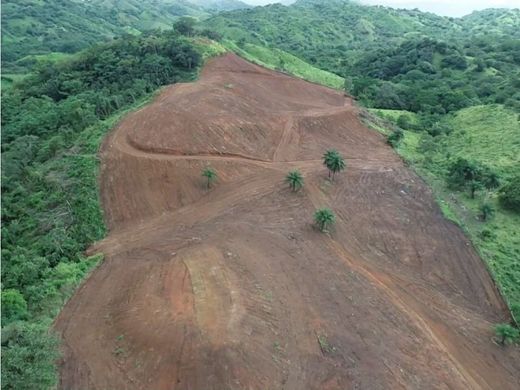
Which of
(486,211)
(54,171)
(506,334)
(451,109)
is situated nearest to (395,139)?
(486,211)

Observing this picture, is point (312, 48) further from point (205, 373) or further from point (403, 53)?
point (205, 373)

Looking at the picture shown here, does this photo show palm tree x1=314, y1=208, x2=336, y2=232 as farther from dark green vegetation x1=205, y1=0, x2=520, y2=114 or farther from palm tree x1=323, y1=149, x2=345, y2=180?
dark green vegetation x1=205, y1=0, x2=520, y2=114

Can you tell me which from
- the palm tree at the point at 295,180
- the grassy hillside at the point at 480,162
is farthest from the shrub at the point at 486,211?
the palm tree at the point at 295,180

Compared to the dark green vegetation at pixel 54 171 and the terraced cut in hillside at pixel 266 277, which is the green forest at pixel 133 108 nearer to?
the dark green vegetation at pixel 54 171

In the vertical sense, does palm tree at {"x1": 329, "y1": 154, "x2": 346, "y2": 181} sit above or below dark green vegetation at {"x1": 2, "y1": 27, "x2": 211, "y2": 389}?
above

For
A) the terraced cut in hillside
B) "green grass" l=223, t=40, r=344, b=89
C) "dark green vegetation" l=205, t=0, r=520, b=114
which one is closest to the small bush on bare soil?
the terraced cut in hillside

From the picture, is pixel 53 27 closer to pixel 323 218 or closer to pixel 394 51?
pixel 394 51
